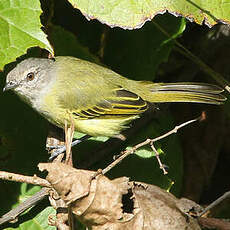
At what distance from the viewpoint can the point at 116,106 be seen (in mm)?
3848

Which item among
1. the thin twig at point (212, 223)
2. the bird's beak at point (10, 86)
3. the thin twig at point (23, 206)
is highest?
the bird's beak at point (10, 86)

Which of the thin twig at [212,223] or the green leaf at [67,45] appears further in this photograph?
the green leaf at [67,45]

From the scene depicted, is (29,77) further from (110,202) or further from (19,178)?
(110,202)

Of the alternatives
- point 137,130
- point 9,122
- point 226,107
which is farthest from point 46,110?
point 226,107

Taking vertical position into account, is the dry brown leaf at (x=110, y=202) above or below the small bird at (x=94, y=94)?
below

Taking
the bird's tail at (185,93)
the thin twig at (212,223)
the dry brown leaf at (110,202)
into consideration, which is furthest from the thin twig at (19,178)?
the bird's tail at (185,93)

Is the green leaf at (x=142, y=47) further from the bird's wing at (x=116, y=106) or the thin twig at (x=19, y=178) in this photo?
the thin twig at (x=19, y=178)

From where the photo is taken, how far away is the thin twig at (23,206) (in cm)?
313

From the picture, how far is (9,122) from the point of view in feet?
11.8

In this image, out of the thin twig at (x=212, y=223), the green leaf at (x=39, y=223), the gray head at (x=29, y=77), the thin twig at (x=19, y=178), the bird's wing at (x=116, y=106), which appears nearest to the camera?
the thin twig at (x=19, y=178)

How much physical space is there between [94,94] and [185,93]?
72 centimetres

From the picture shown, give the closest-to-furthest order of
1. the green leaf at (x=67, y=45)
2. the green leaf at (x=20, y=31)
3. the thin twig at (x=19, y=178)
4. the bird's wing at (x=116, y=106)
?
the thin twig at (x=19, y=178)
the green leaf at (x=20, y=31)
the green leaf at (x=67, y=45)
the bird's wing at (x=116, y=106)

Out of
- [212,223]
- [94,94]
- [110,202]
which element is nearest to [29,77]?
[94,94]

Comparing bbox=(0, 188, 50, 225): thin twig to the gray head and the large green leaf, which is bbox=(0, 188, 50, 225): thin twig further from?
the large green leaf
